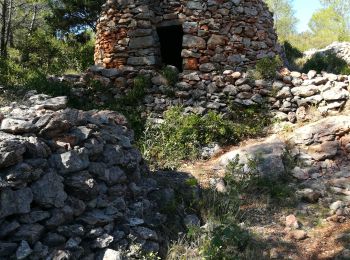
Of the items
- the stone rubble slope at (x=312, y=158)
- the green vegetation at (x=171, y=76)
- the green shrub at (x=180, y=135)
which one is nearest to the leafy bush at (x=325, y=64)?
the green vegetation at (x=171, y=76)

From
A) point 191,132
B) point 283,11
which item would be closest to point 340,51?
point 191,132

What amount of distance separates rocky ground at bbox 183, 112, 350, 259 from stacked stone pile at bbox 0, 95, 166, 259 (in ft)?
4.21

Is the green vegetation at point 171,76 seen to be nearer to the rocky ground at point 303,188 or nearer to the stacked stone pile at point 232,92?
the stacked stone pile at point 232,92

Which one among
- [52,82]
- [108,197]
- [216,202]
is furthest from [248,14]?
[108,197]

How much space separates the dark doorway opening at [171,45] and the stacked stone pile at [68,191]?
6.35 metres

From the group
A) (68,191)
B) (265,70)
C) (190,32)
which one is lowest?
(68,191)

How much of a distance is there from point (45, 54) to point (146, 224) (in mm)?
10617

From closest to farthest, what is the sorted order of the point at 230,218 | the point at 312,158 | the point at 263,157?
the point at 230,218, the point at 263,157, the point at 312,158

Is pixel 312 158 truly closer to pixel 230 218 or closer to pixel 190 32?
pixel 230 218

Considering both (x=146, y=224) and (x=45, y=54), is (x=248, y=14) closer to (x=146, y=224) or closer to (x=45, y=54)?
(x=146, y=224)

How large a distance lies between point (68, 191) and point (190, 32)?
18.2ft

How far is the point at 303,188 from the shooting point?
515 cm

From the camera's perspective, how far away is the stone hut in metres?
8.18

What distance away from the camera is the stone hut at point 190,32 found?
8.18 m
